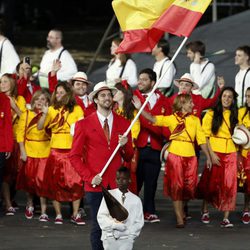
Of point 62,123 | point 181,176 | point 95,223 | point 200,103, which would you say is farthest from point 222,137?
point 95,223

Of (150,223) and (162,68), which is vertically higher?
(162,68)

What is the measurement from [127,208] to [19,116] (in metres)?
4.46

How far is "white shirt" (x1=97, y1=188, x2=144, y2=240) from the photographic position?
1229 cm

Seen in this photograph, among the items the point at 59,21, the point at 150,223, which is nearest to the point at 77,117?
the point at 150,223

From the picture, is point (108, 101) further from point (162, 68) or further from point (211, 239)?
point (162, 68)

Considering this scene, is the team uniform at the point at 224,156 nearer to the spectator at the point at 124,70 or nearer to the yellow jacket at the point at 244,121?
the yellow jacket at the point at 244,121

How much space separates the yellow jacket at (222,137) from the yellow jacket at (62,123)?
1.53 metres

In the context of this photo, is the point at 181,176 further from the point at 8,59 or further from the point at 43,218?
the point at 8,59

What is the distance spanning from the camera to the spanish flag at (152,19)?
1376 centimetres

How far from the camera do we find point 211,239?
49.2ft

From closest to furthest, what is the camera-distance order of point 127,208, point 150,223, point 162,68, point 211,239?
point 127,208 → point 211,239 → point 150,223 → point 162,68

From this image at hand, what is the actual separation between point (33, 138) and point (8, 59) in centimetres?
283

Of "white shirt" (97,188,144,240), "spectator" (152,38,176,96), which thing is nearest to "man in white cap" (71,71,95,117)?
"spectator" (152,38,176,96)

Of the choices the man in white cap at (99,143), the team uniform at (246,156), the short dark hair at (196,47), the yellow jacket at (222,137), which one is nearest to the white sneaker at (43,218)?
the yellow jacket at (222,137)
